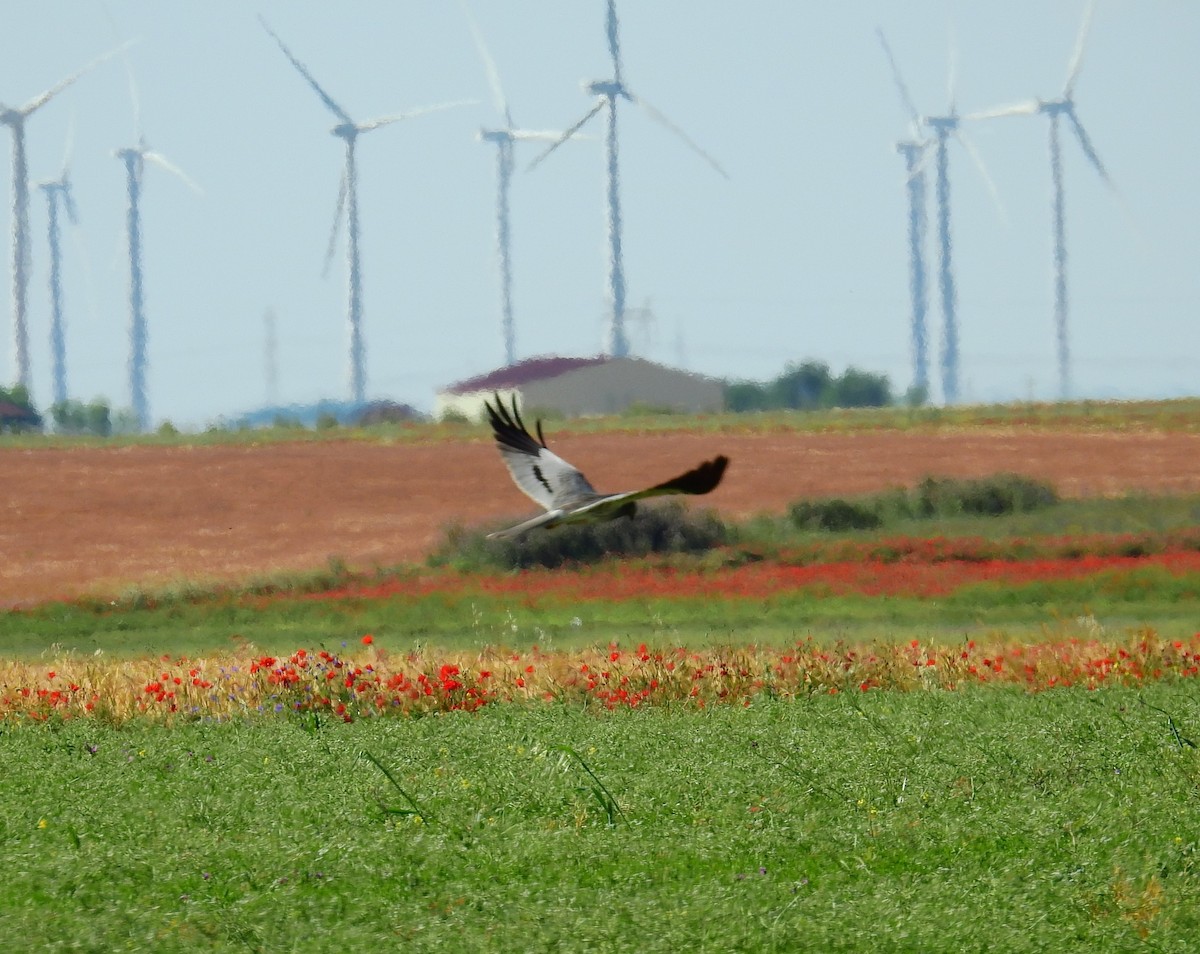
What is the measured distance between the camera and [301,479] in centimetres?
6241

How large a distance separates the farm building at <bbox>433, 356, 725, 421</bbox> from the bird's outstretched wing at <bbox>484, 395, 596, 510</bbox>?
275ft

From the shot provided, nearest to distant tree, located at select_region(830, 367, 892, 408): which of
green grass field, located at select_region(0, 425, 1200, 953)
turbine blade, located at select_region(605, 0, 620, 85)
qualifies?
turbine blade, located at select_region(605, 0, 620, 85)

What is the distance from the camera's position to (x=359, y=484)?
6141 centimetres

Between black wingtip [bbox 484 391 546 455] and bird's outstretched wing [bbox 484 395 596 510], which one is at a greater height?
black wingtip [bbox 484 391 546 455]

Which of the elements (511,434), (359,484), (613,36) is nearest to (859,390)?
(613,36)

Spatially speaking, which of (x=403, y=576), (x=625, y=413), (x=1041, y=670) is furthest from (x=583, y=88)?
(x=1041, y=670)

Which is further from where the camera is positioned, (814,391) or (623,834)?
(814,391)

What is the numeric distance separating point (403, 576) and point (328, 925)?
106 ft

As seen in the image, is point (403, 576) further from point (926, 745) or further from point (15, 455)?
point (15, 455)

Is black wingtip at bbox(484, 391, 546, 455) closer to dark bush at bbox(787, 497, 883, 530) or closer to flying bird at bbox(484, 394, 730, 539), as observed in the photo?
flying bird at bbox(484, 394, 730, 539)

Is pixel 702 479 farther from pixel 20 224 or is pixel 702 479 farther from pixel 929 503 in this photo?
pixel 20 224

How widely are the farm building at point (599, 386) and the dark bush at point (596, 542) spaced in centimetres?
5339

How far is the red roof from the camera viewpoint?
333ft

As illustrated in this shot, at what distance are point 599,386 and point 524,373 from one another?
4365 mm
